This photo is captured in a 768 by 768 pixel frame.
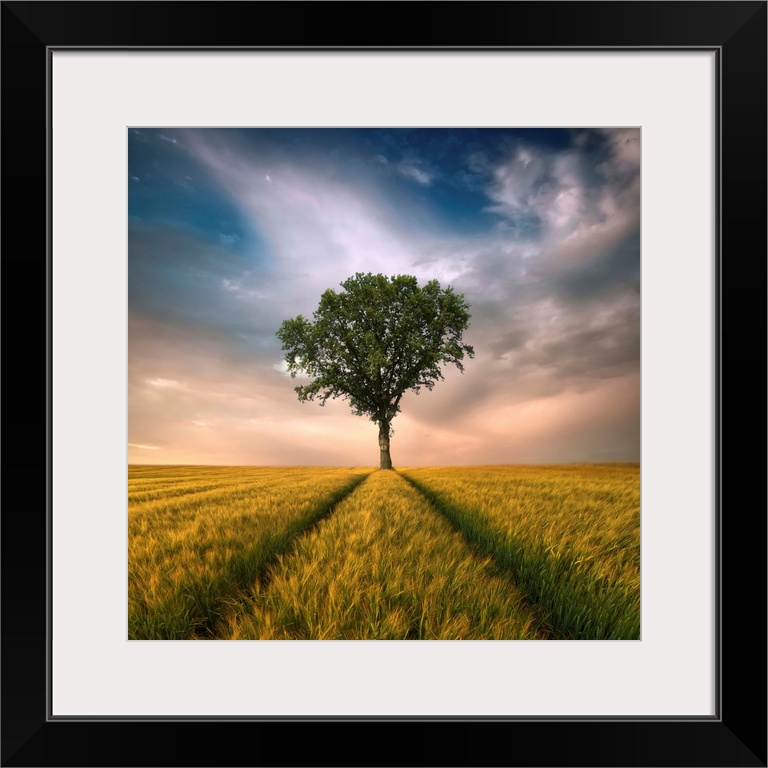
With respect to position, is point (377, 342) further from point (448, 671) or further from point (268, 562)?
point (448, 671)

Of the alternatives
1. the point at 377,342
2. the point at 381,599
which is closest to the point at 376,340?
the point at 377,342

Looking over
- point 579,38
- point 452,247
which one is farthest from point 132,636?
point 579,38

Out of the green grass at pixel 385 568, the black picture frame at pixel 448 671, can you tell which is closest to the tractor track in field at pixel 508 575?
the green grass at pixel 385 568

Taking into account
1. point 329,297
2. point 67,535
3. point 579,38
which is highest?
point 579,38

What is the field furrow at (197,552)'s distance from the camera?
1.85 meters

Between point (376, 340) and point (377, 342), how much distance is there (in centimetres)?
7

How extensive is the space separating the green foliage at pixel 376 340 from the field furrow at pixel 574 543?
141 cm

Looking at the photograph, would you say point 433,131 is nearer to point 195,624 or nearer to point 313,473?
point 195,624

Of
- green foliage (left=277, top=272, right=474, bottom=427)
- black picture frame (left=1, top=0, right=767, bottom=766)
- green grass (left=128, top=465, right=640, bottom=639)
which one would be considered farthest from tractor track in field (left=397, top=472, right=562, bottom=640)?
green foliage (left=277, top=272, right=474, bottom=427)

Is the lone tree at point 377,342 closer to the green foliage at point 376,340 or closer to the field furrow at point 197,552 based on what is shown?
the green foliage at point 376,340

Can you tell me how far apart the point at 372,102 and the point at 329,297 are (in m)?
1.55

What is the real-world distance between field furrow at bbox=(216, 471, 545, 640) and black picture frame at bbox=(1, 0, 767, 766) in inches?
20.0

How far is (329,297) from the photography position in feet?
10.8

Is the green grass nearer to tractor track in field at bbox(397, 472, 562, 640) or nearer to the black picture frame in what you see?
tractor track in field at bbox(397, 472, 562, 640)
